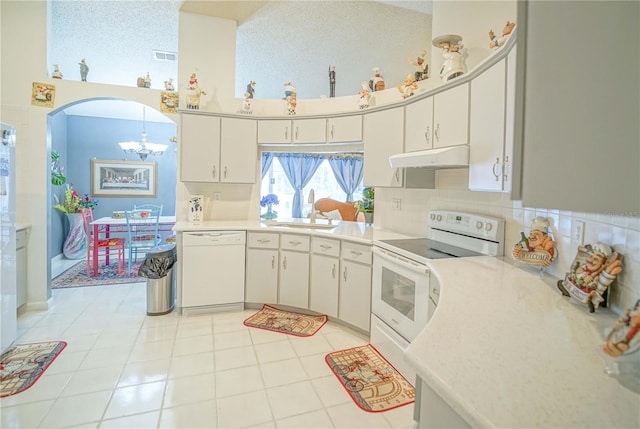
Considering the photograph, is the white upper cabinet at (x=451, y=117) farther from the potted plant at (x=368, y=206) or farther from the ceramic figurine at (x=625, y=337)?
the ceramic figurine at (x=625, y=337)

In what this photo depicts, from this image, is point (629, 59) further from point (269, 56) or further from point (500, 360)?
point (269, 56)

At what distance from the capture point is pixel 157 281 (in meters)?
3.40

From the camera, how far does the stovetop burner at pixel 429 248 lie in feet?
7.50

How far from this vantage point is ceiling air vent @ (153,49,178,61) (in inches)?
168

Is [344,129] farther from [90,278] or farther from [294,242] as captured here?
[90,278]

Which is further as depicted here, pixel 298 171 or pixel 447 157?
pixel 298 171

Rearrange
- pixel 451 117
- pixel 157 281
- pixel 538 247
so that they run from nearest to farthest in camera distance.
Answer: pixel 538 247 → pixel 451 117 → pixel 157 281

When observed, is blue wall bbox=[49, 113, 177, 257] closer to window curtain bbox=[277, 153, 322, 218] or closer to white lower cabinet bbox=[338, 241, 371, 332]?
window curtain bbox=[277, 153, 322, 218]

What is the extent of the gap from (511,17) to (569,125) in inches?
92.7

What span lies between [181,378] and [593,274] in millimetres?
2435

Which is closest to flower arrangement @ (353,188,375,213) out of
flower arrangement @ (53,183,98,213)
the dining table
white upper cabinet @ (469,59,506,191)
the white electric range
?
the white electric range

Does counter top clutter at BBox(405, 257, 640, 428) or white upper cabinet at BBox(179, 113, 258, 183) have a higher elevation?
white upper cabinet at BBox(179, 113, 258, 183)

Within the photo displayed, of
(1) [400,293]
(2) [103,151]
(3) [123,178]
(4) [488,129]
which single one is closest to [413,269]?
(1) [400,293]

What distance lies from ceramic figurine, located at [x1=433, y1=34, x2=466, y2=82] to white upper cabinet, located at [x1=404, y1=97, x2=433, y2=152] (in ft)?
0.73
